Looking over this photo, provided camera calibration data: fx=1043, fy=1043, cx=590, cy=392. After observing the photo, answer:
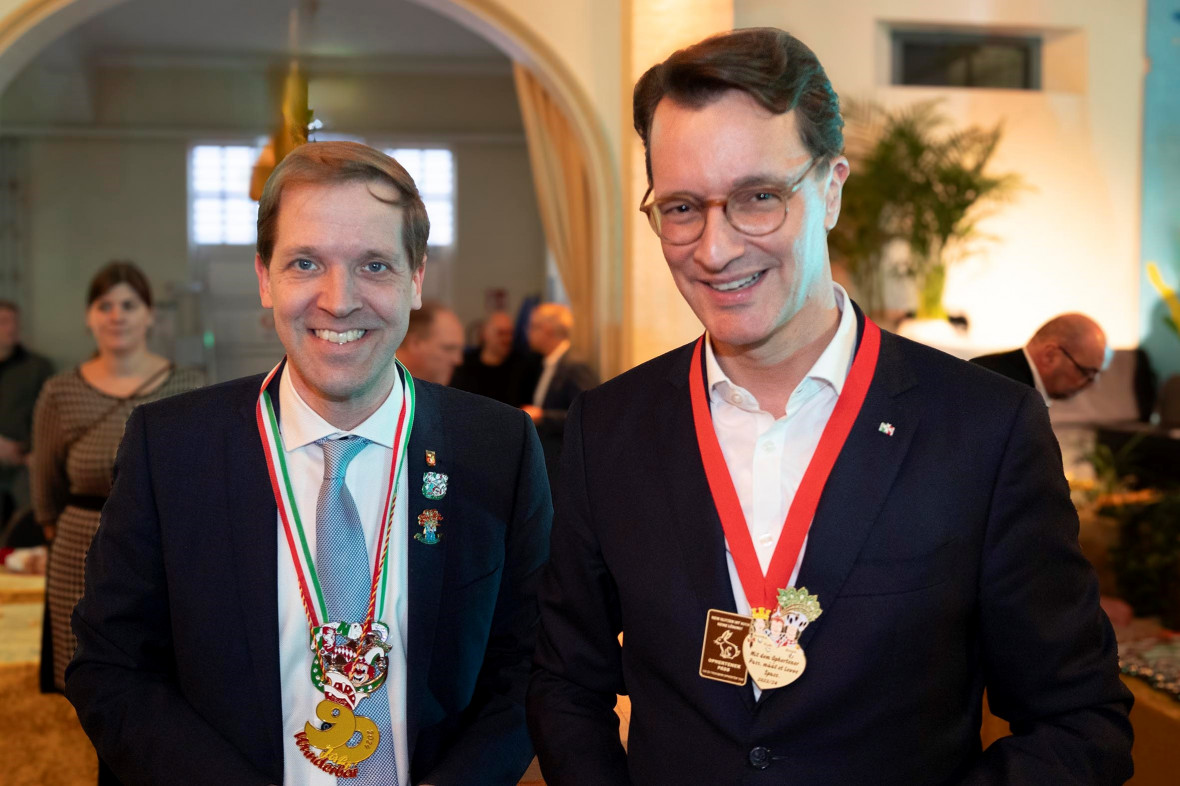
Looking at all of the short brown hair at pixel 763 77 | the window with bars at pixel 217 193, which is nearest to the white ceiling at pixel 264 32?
the window with bars at pixel 217 193

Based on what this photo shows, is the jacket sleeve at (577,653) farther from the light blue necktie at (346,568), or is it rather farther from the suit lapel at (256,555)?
the suit lapel at (256,555)

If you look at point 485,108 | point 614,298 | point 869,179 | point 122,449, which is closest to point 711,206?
point 122,449

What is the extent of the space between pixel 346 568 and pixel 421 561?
11 cm

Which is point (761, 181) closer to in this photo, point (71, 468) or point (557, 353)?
point (71, 468)

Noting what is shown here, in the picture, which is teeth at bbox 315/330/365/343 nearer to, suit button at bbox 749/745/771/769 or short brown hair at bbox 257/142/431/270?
short brown hair at bbox 257/142/431/270

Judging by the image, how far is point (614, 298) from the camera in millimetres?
5867

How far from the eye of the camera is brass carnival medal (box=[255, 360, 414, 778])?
1453 millimetres

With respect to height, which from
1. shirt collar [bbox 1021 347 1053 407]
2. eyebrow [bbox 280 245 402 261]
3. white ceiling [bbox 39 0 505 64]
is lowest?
shirt collar [bbox 1021 347 1053 407]

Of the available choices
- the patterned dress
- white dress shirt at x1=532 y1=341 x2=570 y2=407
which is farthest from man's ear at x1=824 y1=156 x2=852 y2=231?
white dress shirt at x1=532 y1=341 x2=570 y2=407

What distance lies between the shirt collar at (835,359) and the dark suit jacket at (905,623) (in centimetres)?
5

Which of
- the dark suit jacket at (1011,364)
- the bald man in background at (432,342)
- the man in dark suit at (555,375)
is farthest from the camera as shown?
the man in dark suit at (555,375)

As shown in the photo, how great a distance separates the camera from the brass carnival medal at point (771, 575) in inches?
48.3

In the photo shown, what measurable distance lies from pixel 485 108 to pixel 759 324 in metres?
10.9

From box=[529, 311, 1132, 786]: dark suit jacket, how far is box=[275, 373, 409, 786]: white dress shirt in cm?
29
